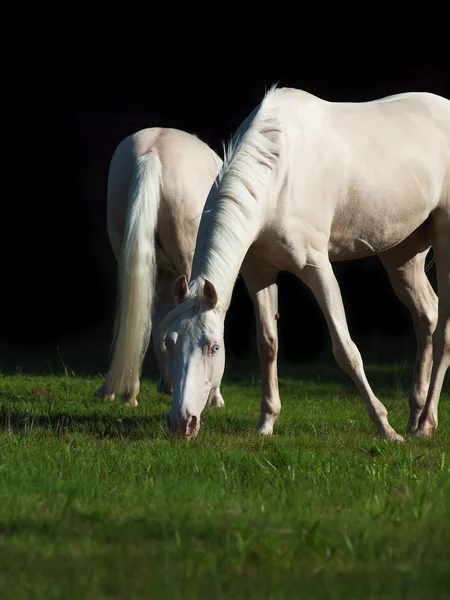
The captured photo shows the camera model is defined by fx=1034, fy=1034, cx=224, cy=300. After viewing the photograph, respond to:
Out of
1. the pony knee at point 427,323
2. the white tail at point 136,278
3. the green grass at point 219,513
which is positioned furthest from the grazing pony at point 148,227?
the pony knee at point 427,323

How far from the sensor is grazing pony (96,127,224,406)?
620cm

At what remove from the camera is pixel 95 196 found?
40.8ft

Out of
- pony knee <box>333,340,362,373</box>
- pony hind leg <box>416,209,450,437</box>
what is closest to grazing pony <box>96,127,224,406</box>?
pony knee <box>333,340,362,373</box>

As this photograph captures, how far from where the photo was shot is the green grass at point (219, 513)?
262cm

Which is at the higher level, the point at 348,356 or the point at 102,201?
the point at 348,356

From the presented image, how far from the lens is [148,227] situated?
6.63 m

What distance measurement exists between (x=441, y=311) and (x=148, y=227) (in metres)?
1.92

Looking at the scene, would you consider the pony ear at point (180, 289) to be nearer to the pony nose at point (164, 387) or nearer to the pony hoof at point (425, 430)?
the pony hoof at point (425, 430)

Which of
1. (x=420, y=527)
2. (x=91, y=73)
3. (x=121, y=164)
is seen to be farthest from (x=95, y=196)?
(x=420, y=527)

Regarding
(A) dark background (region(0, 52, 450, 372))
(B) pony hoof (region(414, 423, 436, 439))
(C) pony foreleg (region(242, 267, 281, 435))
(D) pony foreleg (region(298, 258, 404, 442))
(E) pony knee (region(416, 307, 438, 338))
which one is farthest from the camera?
(A) dark background (region(0, 52, 450, 372))

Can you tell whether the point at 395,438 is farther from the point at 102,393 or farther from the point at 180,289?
the point at 102,393

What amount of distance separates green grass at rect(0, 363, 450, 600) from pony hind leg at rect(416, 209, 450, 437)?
0.34 m

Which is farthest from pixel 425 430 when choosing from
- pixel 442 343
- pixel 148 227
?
pixel 148 227

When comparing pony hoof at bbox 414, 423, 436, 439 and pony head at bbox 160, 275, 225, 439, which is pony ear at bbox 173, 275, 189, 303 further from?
pony hoof at bbox 414, 423, 436, 439
